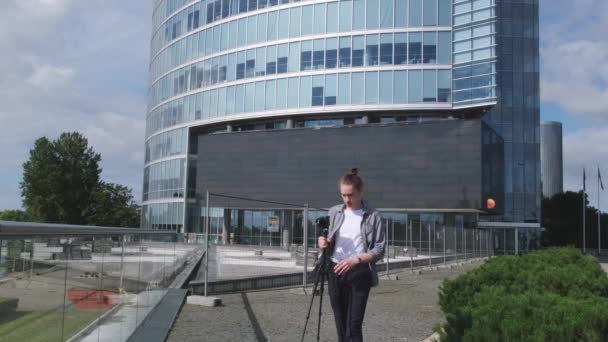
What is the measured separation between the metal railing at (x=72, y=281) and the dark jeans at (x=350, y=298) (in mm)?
2088

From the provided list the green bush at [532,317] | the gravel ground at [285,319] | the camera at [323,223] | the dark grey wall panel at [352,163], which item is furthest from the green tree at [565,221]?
the green bush at [532,317]

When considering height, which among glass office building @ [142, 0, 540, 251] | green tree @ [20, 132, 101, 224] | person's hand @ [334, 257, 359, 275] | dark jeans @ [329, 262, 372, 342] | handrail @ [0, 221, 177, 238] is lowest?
dark jeans @ [329, 262, 372, 342]

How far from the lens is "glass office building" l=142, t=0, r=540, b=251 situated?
163 ft

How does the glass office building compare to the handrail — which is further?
the glass office building

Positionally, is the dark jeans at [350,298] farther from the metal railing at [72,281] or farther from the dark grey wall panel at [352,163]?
the dark grey wall panel at [352,163]

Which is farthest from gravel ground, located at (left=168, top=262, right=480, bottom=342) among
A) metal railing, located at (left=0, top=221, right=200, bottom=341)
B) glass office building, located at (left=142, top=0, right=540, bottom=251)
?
glass office building, located at (left=142, top=0, right=540, bottom=251)

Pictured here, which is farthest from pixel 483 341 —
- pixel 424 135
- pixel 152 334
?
pixel 424 135

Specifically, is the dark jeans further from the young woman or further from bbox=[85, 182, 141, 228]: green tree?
bbox=[85, 182, 141, 228]: green tree

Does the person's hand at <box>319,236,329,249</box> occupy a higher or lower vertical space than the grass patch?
higher

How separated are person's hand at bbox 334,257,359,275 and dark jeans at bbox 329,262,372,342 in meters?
0.11

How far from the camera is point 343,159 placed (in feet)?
178

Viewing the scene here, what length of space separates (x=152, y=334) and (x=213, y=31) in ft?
184

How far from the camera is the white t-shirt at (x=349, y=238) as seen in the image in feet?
17.9

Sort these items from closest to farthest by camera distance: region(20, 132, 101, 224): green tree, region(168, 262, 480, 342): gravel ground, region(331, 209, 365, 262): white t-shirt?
region(331, 209, 365, 262): white t-shirt → region(168, 262, 480, 342): gravel ground → region(20, 132, 101, 224): green tree
